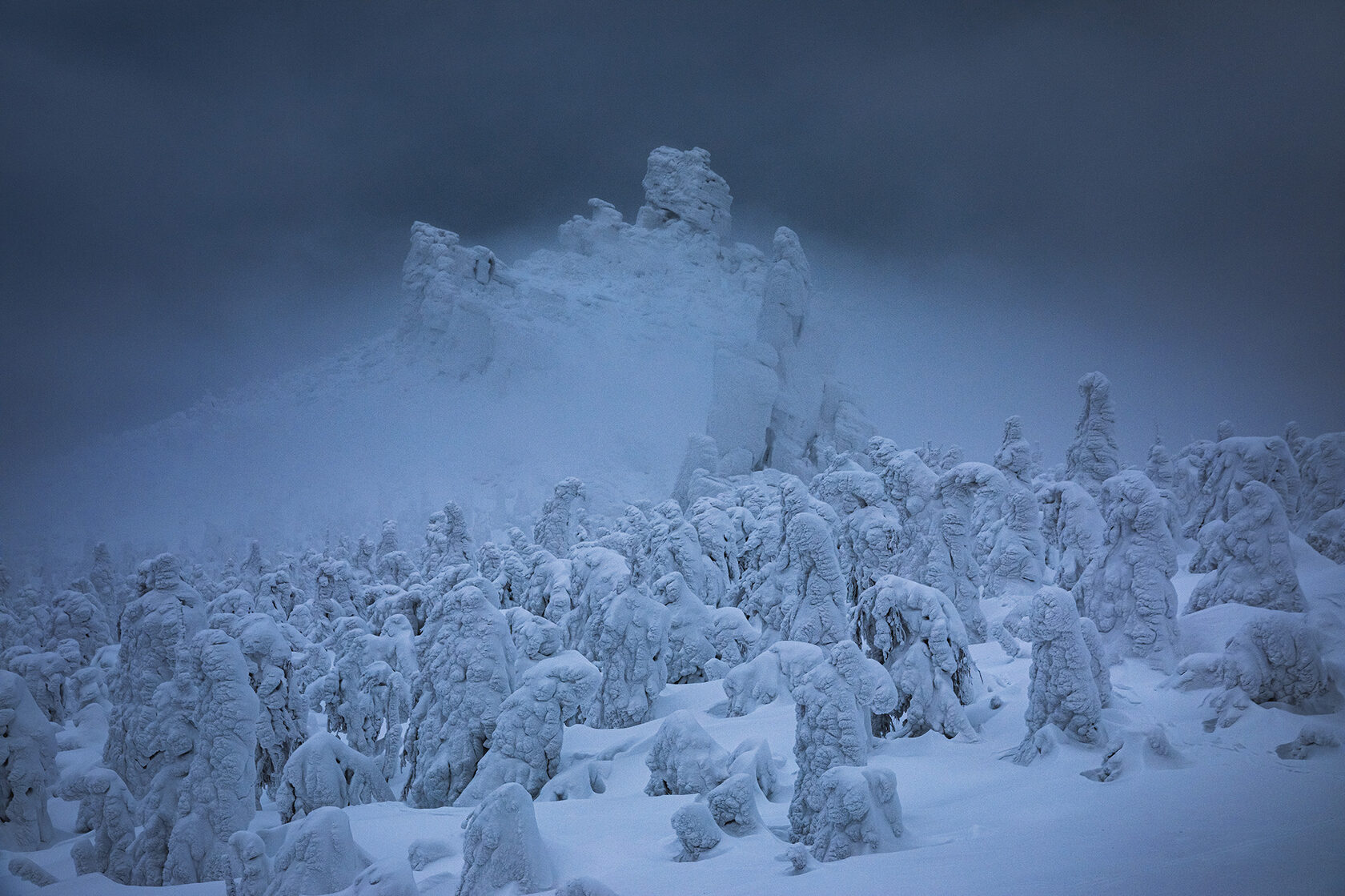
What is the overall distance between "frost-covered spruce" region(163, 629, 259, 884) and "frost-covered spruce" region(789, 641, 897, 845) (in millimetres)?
5987

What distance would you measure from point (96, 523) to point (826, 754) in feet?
104

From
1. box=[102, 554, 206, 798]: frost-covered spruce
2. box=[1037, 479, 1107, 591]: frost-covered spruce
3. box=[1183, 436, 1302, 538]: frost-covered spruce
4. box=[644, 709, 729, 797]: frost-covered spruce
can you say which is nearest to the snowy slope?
box=[102, 554, 206, 798]: frost-covered spruce

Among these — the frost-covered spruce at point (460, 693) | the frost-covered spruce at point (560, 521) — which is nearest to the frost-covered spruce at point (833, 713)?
the frost-covered spruce at point (460, 693)

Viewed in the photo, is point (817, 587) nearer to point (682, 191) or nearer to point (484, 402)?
point (484, 402)

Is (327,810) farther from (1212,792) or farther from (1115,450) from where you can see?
(1115,450)

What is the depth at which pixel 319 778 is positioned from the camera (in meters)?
9.59

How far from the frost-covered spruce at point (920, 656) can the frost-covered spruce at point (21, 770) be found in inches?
418

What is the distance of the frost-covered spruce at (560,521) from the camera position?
32.6 meters

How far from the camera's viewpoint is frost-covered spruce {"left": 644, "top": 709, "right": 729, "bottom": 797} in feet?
30.7

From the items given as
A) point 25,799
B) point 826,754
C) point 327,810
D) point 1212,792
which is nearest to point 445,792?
point 327,810

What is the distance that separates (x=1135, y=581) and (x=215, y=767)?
12731 mm

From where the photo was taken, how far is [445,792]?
11.1m

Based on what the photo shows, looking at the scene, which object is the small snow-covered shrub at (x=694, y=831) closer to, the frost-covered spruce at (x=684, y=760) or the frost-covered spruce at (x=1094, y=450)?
the frost-covered spruce at (x=684, y=760)

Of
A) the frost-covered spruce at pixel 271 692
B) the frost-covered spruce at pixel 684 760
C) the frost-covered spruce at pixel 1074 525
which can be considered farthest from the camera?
the frost-covered spruce at pixel 1074 525
